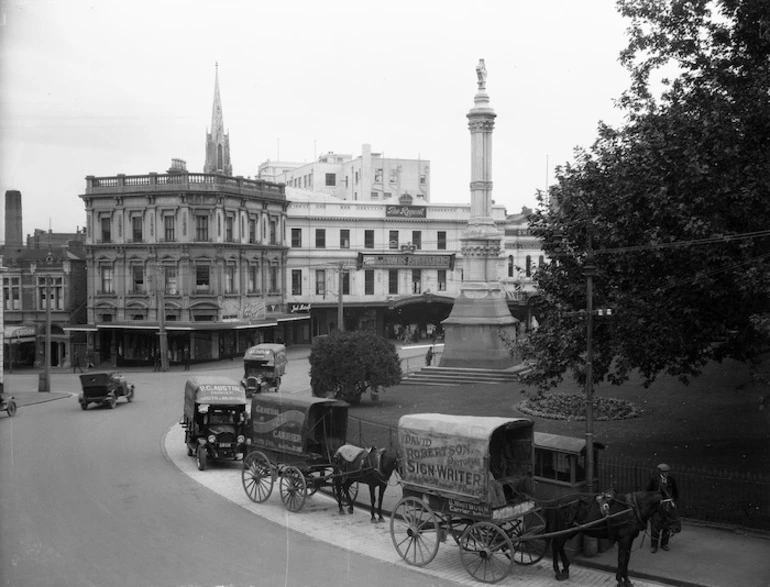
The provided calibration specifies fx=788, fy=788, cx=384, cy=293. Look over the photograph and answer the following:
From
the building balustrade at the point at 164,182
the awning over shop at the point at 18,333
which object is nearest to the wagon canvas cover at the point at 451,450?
the awning over shop at the point at 18,333

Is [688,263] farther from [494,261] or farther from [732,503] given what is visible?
[494,261]

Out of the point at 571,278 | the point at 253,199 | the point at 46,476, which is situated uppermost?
the point at 253,199

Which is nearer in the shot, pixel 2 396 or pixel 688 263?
pixel 688 263

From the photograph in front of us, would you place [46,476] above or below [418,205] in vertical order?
below

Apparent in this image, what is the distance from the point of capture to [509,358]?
124ft

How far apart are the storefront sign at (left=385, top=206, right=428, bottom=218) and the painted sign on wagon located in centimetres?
4622

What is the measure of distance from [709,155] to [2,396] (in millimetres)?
26581

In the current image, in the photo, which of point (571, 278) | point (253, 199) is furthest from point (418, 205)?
point (571, 278)

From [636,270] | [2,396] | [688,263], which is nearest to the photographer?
Result: [688,263]

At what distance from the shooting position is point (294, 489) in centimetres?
1672

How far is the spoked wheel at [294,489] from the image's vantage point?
1672cm

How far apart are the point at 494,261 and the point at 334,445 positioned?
906 inches

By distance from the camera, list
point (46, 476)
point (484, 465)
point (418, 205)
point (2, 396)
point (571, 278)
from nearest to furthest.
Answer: point (484, 465)
point (571, 278)
point (46, 476)
point (2, 396)
point (418, 205)

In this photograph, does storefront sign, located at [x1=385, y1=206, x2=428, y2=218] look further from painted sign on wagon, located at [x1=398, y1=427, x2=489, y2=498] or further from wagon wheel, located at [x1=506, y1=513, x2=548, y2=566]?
wagon wheel, located at [x1=506, y1=513, x2=548, y2=566]
